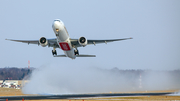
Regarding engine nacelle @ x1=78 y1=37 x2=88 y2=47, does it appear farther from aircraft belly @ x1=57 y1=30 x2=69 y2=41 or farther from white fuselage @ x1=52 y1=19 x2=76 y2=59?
A: aircraft belly @ x1=57 y1=30 x2=69 y2=41

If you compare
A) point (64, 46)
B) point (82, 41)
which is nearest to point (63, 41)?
point (64, 46)

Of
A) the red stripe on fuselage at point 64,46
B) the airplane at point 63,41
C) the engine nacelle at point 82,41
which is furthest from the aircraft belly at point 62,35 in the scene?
the engine nacelle at point 82,41

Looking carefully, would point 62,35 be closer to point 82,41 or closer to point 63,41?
point 63,41

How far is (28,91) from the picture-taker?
6006 centimetres

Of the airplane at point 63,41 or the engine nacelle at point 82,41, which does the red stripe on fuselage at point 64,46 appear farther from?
the engine nacelle at point 82,41

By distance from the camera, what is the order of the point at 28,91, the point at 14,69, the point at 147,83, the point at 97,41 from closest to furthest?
the point at 97,41 < the point at 28,91 < the point at 147,83 < the point at 14,69

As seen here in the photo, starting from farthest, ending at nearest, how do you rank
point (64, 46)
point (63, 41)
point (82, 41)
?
1. point (64, 46)
2. point (82, 41)
3. point (63, 41)

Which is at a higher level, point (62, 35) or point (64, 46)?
point (62, 35)

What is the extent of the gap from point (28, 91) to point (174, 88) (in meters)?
31.0

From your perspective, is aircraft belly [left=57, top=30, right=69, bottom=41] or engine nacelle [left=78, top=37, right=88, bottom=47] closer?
aircraft belly [left=57, top=30, right=69, bottom=41]

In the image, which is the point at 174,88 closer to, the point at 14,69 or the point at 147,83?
the point at 147,83

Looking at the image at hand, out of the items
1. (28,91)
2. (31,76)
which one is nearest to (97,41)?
(28,91)

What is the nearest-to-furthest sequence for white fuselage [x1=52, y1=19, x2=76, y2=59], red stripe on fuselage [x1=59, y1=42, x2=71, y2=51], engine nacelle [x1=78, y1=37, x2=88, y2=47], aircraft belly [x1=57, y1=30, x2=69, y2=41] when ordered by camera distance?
white fuselage [x1=52, y1=19, x2=76, y2=59], aircraft belly [x1=57, y1=30, x2=69, y2=41], red stripe on fuselage [x1=59, y1=42, x2=71, y2=51], engine nacelle [x1=78, y1=37, x2=88, y2=47]

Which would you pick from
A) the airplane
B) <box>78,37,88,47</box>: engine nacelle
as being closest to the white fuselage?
the airplane
